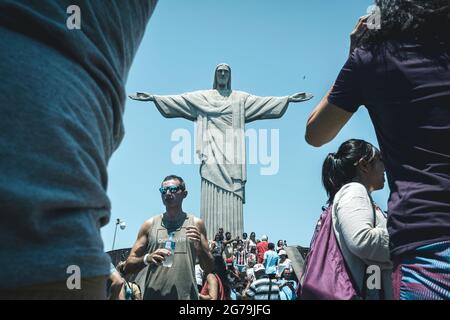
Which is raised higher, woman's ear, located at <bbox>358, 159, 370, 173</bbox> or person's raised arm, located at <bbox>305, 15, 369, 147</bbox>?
person's raised arm, located at <bbox>305, 15, 369, 147</bbox>

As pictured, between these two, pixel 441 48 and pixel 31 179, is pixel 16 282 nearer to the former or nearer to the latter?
pixel 31 179

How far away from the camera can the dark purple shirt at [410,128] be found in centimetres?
114

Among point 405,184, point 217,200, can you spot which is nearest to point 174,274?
point 405,184

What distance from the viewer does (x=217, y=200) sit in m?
13.6

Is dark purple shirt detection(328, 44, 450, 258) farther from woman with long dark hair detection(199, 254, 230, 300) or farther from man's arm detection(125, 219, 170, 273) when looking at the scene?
woman with long dark hair detection(199, 254, 230, 300)

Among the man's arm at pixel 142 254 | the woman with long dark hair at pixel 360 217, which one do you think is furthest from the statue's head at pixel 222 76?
the woman with long dark hair at pixel 360 217

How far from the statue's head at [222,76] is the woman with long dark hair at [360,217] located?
12827mm

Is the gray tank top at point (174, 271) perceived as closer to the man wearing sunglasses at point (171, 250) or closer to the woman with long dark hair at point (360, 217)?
the man wearing sunglasses at point (171, 250)

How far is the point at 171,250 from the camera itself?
356 centimetres

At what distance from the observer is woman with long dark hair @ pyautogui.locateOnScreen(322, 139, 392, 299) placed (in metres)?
1.72

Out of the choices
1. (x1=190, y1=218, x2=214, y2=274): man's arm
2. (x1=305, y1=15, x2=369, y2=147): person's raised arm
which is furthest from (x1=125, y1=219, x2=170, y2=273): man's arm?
(x1=305, y1=15, x2=369, y2=147): person's raised arm

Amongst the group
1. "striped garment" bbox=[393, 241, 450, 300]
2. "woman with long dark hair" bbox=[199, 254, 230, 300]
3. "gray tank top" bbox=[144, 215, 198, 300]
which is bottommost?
"woman with long dark hair" bbox=[199, 254, 230, 300]

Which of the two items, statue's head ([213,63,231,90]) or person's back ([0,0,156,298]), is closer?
person's back ([0,0,156,298])
